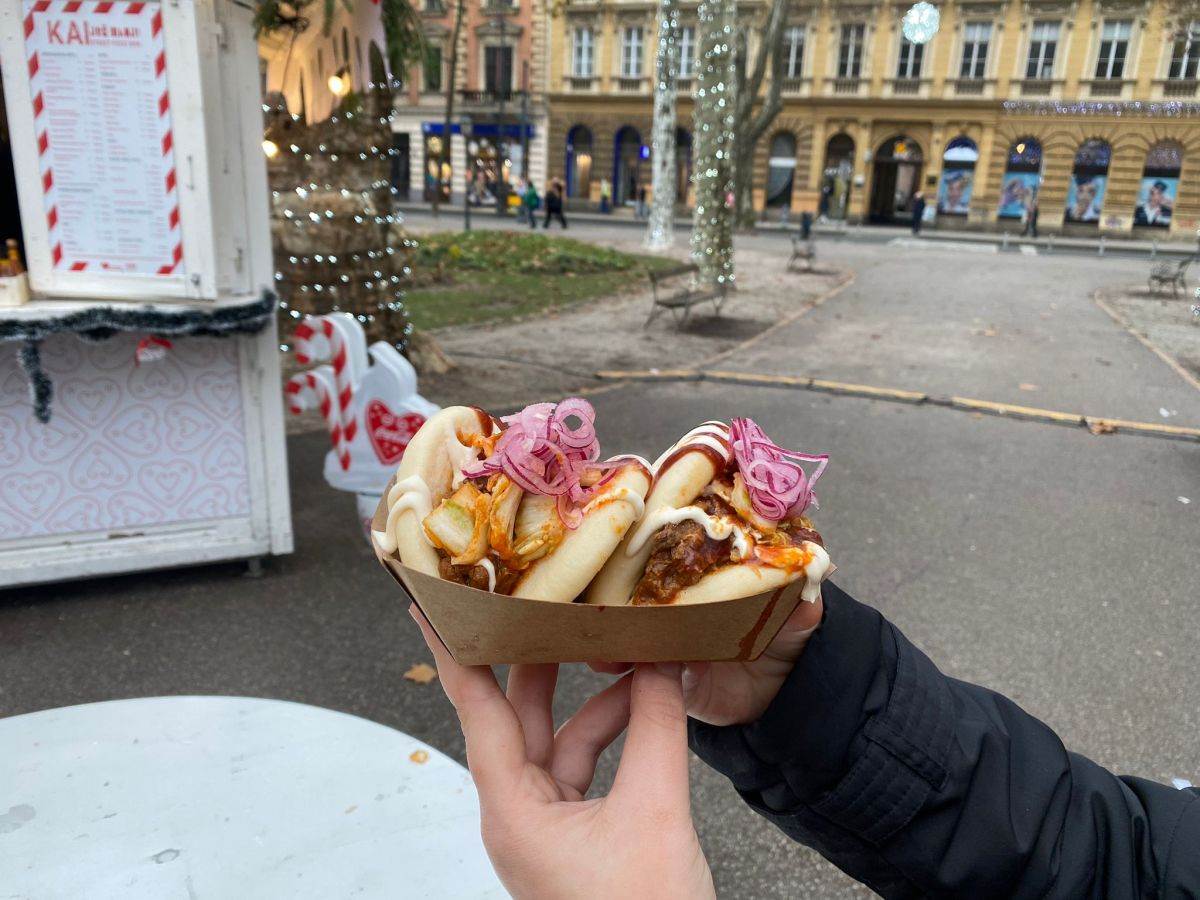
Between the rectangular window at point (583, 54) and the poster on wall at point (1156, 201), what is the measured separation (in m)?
23.7

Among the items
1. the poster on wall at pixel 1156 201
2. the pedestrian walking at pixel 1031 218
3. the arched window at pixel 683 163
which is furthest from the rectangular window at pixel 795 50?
the poster on wall at pixel 1156 201

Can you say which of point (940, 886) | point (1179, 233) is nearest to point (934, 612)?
point (940, 886)

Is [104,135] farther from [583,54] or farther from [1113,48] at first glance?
[583,54]

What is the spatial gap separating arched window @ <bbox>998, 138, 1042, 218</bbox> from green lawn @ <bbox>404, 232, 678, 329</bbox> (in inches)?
881

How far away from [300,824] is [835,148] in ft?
132

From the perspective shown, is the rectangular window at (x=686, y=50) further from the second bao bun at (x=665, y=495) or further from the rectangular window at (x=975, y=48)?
the second bao bun at (x=665, y=495)

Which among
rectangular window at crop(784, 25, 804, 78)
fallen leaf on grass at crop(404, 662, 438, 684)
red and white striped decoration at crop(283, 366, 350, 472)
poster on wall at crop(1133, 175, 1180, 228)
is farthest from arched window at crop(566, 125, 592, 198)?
fallen leaf on grass at crop(404, 662, 438, 684)

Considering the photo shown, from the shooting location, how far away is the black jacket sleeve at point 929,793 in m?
1.29

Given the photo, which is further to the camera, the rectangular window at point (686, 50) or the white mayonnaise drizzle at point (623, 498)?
the rectangular window at point (686, 50)

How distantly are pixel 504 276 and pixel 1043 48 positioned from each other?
29.4 metres

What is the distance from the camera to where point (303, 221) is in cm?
746

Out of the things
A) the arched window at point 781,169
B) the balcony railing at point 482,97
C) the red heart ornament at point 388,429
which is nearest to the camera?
the red heart ornament at point 388,429

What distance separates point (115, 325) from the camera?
3332mm

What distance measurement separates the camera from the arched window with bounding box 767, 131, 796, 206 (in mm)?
38094
